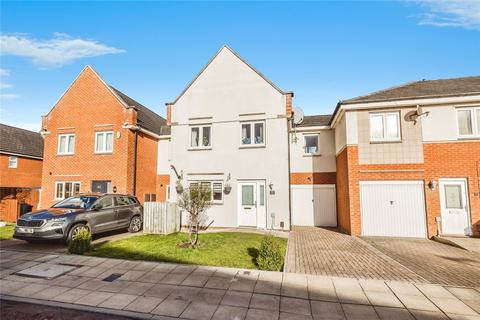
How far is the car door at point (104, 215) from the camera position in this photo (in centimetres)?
1045

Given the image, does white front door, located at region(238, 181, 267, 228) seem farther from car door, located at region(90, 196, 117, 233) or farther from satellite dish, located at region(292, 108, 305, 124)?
car door, located at region(90, 196, 117, 233)

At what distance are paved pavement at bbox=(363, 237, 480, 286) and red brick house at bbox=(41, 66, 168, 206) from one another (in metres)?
13.9

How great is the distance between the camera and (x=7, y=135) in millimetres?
20625

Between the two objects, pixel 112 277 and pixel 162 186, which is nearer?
pixel 112 277

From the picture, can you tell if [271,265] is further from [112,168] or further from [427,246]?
[112,168]

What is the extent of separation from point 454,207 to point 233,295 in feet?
37.6

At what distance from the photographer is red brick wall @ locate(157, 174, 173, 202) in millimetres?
18203

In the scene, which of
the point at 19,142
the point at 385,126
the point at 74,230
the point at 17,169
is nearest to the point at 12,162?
the point at 17,169

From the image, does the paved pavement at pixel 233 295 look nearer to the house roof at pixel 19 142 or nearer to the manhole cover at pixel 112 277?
the manhole cover at pixel 112 277

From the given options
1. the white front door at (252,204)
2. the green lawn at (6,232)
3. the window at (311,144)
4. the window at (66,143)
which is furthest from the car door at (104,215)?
the window at (311,144)

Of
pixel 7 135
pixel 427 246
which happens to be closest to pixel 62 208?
pixel 427 246

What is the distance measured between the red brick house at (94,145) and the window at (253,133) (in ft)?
23.7

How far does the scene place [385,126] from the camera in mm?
12180

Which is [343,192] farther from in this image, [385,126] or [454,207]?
[454,207]
